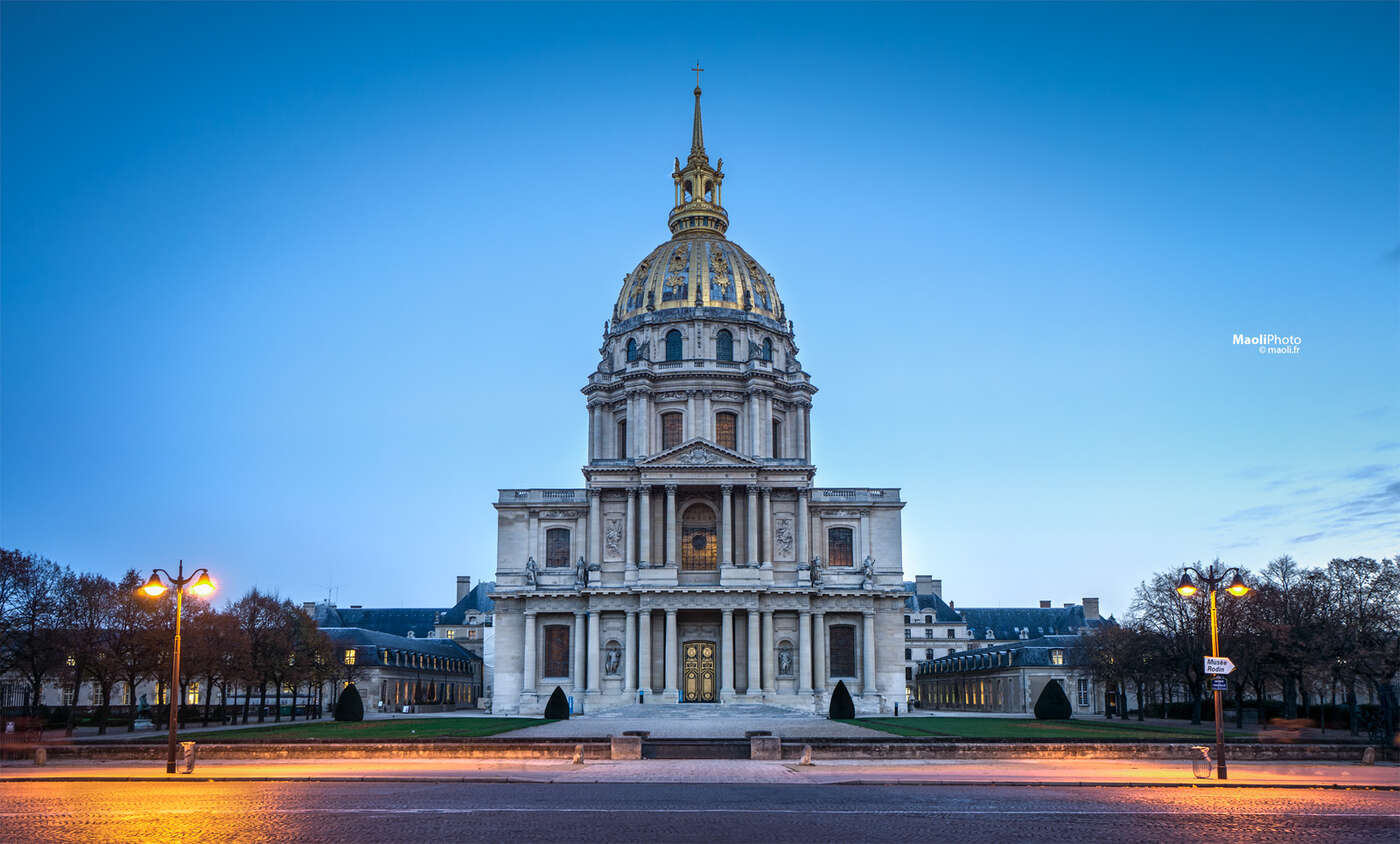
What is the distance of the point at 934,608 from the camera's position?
138125 millimetres

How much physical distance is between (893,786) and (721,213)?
74379 millimetres

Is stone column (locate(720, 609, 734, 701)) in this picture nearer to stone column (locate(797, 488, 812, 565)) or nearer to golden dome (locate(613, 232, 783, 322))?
stone column (locate(797, 488, 812, 565))

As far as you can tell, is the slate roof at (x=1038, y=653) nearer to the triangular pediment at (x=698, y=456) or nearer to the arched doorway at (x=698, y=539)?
the arched doorway at (x=698, y=539)

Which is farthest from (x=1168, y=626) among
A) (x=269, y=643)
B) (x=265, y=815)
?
(x=265, y=815)

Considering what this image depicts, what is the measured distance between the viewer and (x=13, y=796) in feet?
80.0

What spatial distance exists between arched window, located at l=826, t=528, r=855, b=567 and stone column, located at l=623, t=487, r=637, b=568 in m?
12.7

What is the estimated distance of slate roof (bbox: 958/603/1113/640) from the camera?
133750 millimetres

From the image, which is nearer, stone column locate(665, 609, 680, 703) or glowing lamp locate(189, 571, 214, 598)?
glowing lamp locate(189, 571, 214, 598)

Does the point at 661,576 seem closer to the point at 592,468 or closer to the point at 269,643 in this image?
the point at 592,468

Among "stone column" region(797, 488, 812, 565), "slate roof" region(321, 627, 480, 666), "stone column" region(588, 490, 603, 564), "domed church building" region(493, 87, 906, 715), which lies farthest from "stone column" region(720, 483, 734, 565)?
"slate roof" region(321, 627, 480, 666)

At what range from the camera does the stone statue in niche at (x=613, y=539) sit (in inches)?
3024

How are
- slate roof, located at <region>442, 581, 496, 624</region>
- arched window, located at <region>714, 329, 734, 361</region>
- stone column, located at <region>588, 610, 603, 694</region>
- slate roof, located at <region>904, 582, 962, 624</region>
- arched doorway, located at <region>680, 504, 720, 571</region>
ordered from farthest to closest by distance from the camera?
slate roof, located at <region>904, 582, 962, 624</region>
slate roof, located at <region>442, 581, 496, 624</region>
arched window, located at <region>714, 329, 734, 361</region>
arched doorway, located at <region>680, 504, 720, 571</region>
stone column, located at <region>588, 610, 603, 694</region>

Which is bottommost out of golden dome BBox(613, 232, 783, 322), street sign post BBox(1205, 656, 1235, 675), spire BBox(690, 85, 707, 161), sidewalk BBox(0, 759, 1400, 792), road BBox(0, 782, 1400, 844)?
sidewalk BBox(0, 759, 1400, 792)

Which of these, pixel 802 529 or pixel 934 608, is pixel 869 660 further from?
pixel 934 608
